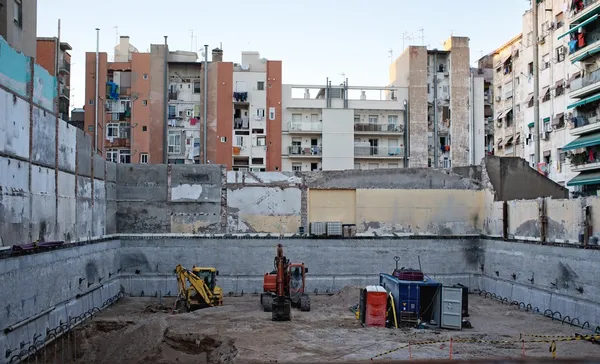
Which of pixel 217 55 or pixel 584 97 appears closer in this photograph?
pixel 584 97

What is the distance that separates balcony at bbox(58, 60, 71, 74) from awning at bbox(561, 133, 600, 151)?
4295cm

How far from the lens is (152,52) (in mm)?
54094

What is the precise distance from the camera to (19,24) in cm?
3809

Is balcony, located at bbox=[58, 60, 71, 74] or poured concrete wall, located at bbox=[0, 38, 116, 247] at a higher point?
balcony, located at bbox=[58, 60, 71, 74]

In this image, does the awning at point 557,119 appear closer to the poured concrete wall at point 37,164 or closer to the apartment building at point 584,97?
the apartment building at point 584,97

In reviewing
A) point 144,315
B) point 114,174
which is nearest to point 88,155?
point 114,174

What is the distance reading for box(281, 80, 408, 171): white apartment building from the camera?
57.0 meters

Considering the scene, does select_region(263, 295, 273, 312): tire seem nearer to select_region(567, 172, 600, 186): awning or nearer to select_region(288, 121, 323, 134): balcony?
select_region(567, 172, 600, 186): awning

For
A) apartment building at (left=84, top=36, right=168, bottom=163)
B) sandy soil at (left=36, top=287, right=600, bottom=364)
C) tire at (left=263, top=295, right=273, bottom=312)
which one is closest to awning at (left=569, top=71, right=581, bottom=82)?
sandy soil at (left=36, top=287, right=600, bottom=364)

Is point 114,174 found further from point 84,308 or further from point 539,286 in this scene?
point 539,286

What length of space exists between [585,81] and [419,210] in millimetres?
20696

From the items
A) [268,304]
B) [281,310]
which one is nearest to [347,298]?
[268,304]

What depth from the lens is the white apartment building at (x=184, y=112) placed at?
181ft

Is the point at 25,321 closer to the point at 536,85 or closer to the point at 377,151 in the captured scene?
the point at 377,151
